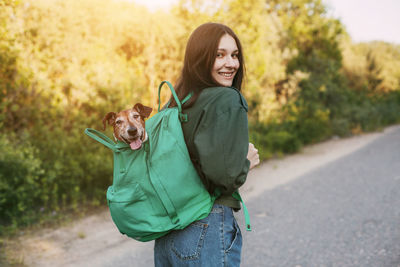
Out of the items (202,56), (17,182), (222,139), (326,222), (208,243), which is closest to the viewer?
(222,139)

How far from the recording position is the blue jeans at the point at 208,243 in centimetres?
149

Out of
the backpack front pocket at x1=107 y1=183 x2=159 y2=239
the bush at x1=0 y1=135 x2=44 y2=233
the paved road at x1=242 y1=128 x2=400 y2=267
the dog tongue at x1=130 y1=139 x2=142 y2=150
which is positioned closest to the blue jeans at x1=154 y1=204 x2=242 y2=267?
the backpack front pocket at x1=107 y1=183 x2=159 y2=239

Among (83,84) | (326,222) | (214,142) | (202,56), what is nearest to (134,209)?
(214,142)

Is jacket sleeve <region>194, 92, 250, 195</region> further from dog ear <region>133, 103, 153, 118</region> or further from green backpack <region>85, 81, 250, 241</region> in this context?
dog ear <region>133, 103, 153, 118</region>

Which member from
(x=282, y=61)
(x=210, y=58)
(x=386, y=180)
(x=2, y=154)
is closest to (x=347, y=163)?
(x=386, y=180)

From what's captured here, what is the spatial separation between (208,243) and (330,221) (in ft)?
15.4

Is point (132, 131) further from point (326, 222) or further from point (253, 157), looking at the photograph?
point (326, 222)

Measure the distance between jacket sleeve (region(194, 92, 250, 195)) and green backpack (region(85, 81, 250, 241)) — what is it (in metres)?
0.10

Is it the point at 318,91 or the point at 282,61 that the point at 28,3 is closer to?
the point at 282,61

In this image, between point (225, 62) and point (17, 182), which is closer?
point (225, 62)

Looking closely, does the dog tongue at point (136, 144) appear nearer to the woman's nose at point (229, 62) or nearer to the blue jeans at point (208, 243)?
the blue jeans at point (208, 243)

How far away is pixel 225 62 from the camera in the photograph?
5.48ft

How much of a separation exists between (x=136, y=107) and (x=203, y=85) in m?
0.33

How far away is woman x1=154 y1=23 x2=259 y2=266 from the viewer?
142 cm
